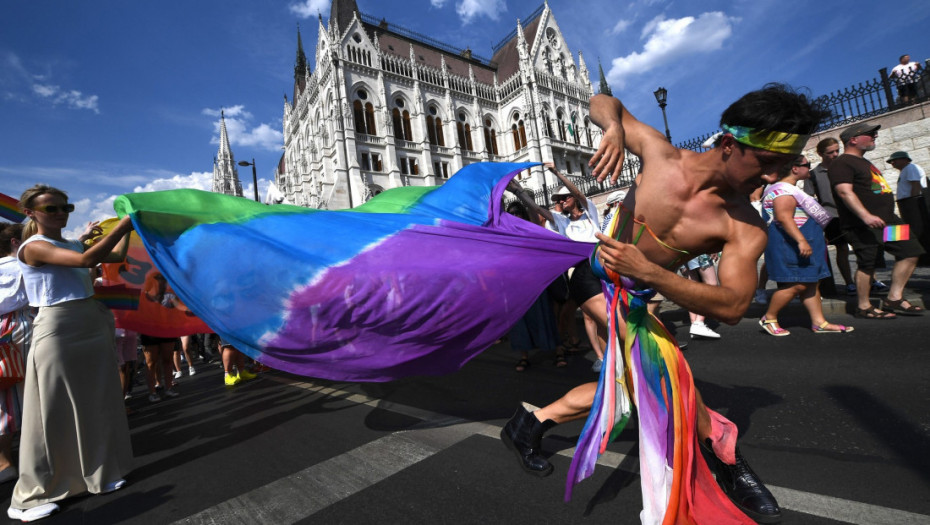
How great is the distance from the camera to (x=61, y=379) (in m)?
3.06

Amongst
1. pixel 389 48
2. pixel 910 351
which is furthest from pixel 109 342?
pixel 389 48

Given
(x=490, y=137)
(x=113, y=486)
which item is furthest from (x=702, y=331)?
(x=490, y=137)

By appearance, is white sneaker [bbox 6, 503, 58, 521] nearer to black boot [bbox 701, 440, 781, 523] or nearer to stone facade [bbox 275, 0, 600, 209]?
black boot [bbox 701, 440, 781, 523]

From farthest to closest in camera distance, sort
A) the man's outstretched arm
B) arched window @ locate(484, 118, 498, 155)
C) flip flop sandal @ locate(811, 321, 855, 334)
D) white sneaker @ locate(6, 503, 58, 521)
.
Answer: arched window @ locate(484, 118, 498, 155)
flip flop sandal @ locate(811, 321, 855, 334)
white sneaker @ locate(6, 503, 58, 521)
the man's outstretched arm

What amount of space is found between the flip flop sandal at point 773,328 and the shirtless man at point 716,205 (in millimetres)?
3935

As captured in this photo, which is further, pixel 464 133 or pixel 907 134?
pixel 464 133

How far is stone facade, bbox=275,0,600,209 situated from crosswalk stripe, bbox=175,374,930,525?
118 feet

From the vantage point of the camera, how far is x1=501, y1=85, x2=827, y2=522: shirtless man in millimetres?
1795

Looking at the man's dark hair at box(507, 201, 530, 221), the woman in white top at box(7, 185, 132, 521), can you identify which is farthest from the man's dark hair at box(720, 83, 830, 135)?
the woman in white top at box(7, 185, 132, 521)

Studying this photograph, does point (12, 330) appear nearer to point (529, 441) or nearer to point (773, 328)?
point (529, 441)

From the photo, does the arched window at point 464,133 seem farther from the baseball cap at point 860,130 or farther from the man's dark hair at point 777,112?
the man's dark hair at point 777,112

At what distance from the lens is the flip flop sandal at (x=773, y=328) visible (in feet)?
17.3

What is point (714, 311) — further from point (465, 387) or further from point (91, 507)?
point (91, 507)

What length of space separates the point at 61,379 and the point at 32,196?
1316 millimetres
